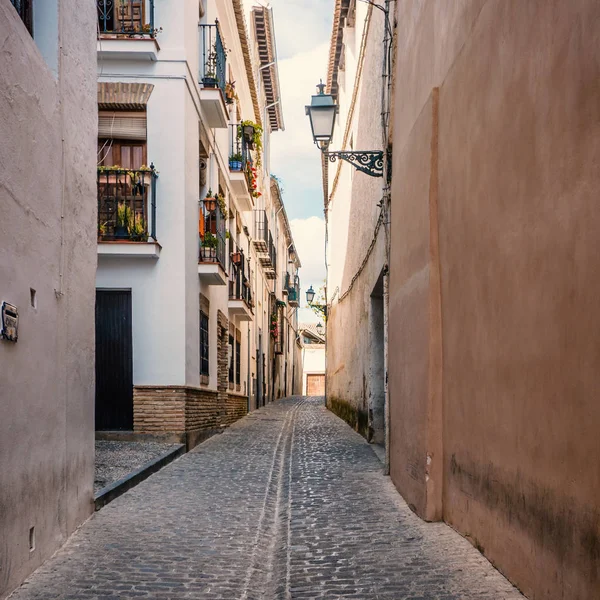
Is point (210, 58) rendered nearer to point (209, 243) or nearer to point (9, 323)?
point (209, 243)

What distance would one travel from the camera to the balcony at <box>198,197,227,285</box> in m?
13.9

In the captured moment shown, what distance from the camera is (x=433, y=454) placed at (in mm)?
6832

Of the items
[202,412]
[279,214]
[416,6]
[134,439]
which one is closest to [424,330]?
[416,6]

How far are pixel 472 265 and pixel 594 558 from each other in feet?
8.40

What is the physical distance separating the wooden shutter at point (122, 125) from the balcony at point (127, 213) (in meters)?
0.71

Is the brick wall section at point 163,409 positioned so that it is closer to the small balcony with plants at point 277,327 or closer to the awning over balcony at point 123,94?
the awning over balcony at point 123,94

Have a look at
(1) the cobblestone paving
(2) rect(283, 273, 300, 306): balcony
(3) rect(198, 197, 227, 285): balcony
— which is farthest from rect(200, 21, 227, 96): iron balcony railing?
(2) rect(283, 273, 300, 306): balcony

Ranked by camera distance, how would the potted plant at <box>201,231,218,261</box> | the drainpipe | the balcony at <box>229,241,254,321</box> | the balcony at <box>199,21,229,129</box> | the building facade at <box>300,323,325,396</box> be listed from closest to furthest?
the drainpipe, the potted plant at <box>201,231,218,261</box>, the balcony at <box>199,21,229,129</box>, the balcony at <box>229,241,254,321</box>, the building facade at <box>300,323,325,396</box>

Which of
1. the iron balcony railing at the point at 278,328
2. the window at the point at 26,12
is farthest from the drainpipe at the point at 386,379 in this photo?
the iron balcony railing at the point at 278,328

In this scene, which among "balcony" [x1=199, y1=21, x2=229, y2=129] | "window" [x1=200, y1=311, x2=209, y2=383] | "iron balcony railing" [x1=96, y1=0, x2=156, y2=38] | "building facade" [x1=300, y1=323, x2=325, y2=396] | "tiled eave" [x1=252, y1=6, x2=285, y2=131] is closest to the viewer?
"iron balcony railing" [x1=96, y1=0, x2=156, y2=38]

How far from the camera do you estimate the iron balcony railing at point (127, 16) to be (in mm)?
12422

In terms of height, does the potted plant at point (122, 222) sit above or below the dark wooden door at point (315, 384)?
above

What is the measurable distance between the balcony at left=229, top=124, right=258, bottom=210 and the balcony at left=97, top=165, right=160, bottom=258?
6135 millimetres

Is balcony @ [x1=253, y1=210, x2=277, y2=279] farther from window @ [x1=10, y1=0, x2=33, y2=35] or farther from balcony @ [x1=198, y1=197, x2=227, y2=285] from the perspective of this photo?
window @ [x1=10, y1=0, x2=33, y2=35]
